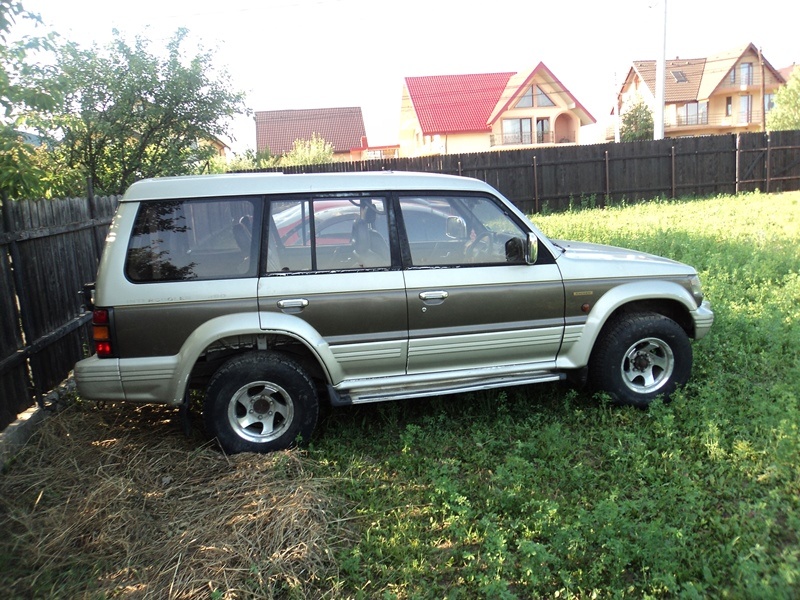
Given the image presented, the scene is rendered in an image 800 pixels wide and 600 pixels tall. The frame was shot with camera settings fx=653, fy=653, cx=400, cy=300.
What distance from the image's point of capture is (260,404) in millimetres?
4656

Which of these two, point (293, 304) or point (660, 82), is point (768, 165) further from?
point (293, 304)

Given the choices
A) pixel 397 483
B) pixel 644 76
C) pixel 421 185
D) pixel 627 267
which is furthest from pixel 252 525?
pixel 644 76

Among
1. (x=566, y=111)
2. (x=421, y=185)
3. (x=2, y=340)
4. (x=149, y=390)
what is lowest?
(x=149, y=390)

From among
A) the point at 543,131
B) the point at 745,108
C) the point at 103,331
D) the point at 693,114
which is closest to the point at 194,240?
the point at 103,331

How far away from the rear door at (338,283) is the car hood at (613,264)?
4.58 ft

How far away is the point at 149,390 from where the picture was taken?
176 inches

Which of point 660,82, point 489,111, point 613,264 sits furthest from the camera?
point 489,111

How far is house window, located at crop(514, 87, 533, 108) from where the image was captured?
144ft

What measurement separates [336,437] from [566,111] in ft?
145

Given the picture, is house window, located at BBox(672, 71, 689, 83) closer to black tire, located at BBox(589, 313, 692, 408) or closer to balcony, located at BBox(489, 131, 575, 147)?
balcony, located at BBox(489, 131, 575, 147)

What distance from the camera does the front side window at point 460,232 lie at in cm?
491

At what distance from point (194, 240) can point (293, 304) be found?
826mm

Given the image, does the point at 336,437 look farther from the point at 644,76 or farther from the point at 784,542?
the point at 644,76

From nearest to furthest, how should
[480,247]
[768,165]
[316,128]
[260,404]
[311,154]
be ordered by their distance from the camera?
[260,404]
[480,247]
[768,165]
[311,154]
[316,128]
